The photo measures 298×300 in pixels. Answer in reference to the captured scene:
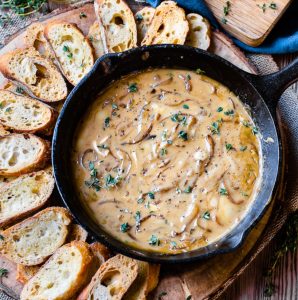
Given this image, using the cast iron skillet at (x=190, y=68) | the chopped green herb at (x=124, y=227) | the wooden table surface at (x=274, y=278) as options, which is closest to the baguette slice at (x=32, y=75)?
the cast iron skillet at (x=190, y=68)

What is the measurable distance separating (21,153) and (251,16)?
2.04 metres

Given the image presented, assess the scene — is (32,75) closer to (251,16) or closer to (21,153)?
(21,153)

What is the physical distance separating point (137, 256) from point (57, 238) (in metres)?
0.71

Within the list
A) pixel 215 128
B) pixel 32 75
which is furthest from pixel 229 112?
pixel 32 75

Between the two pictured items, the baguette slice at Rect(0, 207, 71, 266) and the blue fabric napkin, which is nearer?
the baguette slice at Rect(0, 207, 71, 266)

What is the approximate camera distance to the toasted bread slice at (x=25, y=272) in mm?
4502

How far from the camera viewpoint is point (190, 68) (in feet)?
15.1

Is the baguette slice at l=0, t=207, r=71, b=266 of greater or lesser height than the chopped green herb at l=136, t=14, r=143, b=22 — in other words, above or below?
below

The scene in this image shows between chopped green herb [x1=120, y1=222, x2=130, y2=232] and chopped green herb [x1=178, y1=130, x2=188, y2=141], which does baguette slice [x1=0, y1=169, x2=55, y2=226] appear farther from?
chopped green herb [x1=178, y1=130, x2=188, y2=141]

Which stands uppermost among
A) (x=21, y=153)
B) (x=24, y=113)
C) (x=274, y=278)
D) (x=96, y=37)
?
(x=96, y=37)

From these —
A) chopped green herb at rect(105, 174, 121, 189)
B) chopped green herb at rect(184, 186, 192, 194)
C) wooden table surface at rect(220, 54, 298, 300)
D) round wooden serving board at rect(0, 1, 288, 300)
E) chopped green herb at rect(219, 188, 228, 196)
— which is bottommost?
wooden table surface at rect(220, 54, 298, 300)

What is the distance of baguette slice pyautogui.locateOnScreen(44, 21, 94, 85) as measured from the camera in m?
4.70

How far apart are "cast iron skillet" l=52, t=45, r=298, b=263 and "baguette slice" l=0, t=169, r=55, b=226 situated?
0.23m

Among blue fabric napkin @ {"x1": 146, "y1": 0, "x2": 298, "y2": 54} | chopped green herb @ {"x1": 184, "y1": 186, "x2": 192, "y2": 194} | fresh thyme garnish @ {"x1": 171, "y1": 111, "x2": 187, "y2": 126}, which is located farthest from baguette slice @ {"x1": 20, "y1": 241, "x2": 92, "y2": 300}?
blue fabric napkin @ {"x1": 146, "y1": 0, "x2": 298, "y2": 54}
